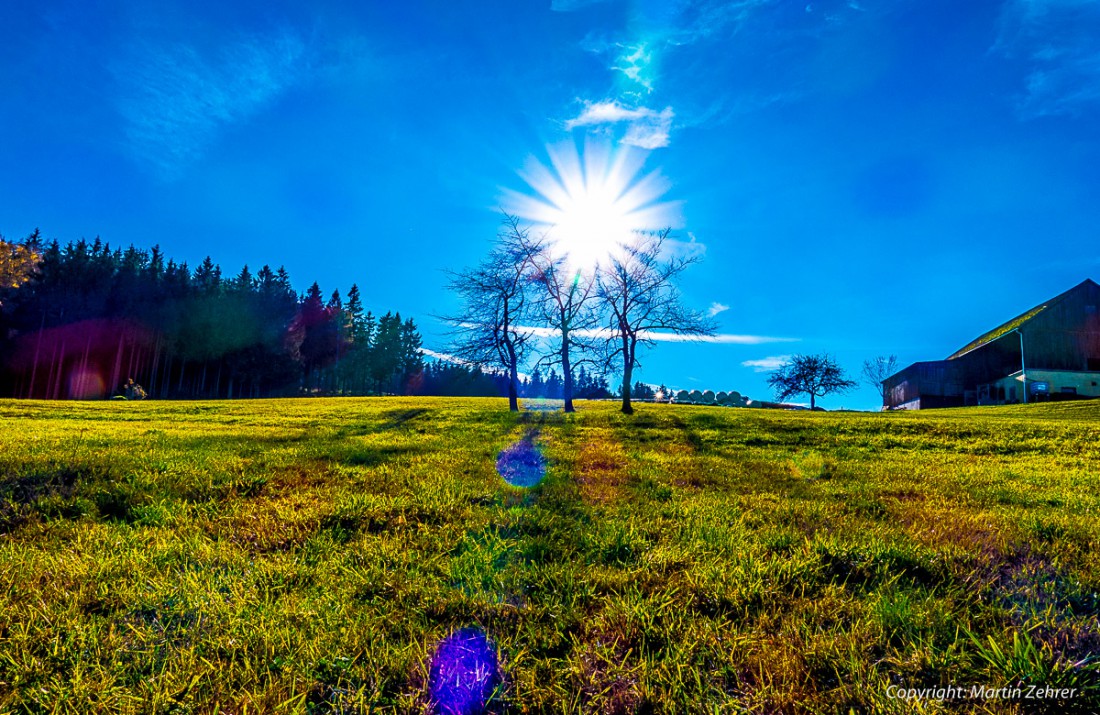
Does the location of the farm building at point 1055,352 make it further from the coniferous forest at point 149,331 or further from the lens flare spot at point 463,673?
the lens flare spot at point 463,673

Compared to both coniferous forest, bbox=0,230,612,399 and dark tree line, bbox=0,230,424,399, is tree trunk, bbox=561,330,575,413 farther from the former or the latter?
dark tree line, bbox=0,230,424,399

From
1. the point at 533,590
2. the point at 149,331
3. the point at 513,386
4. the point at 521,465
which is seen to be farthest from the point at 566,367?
the point at 149,331

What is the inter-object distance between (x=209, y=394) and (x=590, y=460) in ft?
270

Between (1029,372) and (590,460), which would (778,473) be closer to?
(590,460)

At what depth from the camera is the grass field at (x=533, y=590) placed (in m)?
2.25

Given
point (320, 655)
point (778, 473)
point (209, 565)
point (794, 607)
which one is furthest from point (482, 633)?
point (778, 473)

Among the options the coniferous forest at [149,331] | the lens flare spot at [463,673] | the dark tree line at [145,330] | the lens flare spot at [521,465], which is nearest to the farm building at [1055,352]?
the coniferous forest at [149,331]

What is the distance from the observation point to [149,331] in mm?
65188

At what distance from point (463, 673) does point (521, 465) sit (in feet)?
19.6

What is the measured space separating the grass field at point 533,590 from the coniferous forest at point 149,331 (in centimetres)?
5013

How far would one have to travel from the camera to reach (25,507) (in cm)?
494

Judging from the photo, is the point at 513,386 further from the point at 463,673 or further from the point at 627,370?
the point at 463,673

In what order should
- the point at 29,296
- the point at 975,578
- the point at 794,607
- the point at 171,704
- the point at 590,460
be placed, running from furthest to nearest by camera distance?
1. the point at 29,296
2. the point at 590,460
3. the point at 975,578
4. the point at 794,607
5. the point at 171,704

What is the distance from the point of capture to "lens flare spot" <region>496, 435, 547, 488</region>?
6.94 metres
